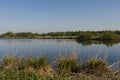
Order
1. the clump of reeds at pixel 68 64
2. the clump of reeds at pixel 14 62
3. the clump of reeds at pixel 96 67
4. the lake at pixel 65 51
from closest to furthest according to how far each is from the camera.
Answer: the clump of reeds at pixel 14 62, the clump of reeds at pixel 96 67, the clump of reeds at pixel 68 64, the lake at pixel 65 51

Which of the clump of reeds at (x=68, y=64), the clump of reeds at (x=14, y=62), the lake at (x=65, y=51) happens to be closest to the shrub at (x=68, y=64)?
the clump of reeds at (x=68, y=64)

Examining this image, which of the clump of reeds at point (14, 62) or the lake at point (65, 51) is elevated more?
the clump of reeds at point (14, 62)

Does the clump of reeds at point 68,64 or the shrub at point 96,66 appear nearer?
the shrub at point 96,66

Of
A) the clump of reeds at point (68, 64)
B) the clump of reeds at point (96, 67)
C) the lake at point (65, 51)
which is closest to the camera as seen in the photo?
the clump of reeds at point (96, 67)

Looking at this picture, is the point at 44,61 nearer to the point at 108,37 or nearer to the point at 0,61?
the point at 0,61

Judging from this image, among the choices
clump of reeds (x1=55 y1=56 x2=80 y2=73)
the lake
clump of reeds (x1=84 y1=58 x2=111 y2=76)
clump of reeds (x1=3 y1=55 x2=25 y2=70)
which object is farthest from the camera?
the lake

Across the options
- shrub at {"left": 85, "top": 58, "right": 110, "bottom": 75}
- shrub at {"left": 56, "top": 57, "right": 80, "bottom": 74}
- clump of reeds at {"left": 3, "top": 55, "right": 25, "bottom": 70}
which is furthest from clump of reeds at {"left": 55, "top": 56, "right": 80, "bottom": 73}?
clump of reeds at {"left": 3, "top": 55, "right": 25, "bottom": 70}

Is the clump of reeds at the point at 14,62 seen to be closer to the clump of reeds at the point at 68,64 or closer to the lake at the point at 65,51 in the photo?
the lake at the point at 65,51

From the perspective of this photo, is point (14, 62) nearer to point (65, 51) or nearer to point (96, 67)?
point (96, 67)

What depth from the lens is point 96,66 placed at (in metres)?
9.50

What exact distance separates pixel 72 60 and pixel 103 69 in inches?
49.7

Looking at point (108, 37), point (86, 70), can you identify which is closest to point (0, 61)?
point (86, 70)

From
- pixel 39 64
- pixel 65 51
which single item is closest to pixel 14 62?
pixel 39 64

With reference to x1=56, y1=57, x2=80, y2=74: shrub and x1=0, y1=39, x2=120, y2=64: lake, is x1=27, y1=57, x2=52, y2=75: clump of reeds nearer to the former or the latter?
x1=56, y1=57, x2=80, y2=74: shrub
